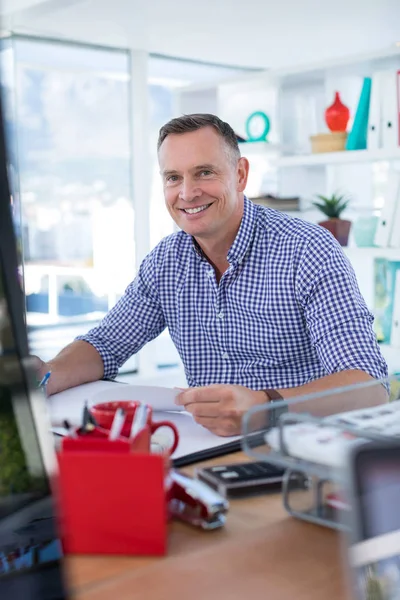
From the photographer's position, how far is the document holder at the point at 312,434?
0.83m

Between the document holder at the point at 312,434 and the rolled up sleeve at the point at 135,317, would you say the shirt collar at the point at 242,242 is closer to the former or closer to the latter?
the rolled up sleeve at the point at 135,317

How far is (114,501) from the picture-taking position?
85 centimetres

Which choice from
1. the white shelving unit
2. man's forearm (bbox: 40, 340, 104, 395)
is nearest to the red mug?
man's forearm (bbox: 40, 340, 104, 395)

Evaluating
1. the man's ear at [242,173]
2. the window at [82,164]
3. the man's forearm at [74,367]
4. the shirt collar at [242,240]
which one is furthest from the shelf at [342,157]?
the window at [82,164]

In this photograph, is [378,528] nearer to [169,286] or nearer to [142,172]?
[169,286]

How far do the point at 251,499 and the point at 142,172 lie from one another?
4.88 meters

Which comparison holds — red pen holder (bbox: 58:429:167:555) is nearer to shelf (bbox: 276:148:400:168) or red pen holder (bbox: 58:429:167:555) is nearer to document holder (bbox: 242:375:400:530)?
document holder (bbox: 242:375:400:530)

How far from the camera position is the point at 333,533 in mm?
915

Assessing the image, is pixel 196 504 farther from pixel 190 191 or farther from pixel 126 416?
pixel 190 191

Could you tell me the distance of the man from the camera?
Result: 1.86m

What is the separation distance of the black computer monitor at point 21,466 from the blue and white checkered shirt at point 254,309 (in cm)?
115

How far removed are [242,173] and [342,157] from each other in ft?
5.15

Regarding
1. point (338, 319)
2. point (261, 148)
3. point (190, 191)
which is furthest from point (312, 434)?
point (261, 148)

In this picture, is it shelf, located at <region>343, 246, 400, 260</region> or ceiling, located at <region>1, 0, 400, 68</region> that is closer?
shelf, located at <region>343, 246, 400, 260</region>
